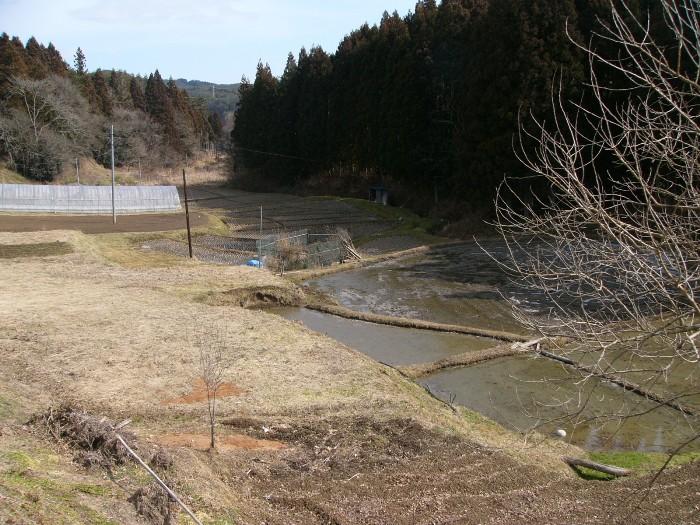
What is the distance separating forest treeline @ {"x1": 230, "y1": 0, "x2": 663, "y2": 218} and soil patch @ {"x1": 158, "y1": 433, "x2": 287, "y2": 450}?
10.7 metres

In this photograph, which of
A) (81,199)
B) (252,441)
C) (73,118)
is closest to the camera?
(252,441)

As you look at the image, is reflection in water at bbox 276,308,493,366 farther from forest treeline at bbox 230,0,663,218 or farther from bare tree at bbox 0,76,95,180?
bare tree at bbox 0,76,95,180

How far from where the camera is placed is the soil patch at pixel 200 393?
410 inches

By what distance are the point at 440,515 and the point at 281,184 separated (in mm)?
52038

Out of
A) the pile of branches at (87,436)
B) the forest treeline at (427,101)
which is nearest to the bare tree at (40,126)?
the forest treeline at (427,101)

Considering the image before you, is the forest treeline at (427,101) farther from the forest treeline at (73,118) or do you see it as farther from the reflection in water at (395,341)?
the forest treeline at (73,118)

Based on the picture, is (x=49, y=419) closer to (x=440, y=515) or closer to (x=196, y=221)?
(x=440, y=515)

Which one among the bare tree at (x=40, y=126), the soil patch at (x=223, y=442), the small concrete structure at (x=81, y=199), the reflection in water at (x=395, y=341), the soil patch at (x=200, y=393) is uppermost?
the bare tree at (x=40, y=126)

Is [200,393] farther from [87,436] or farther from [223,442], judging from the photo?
[87,436]

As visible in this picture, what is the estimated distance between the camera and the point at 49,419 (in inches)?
293

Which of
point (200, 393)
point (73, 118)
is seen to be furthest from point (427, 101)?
point (73, 118)

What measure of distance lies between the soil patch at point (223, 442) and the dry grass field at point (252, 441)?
0.10 feet

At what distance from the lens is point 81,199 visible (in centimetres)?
3944

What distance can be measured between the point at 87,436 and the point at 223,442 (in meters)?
2.21
